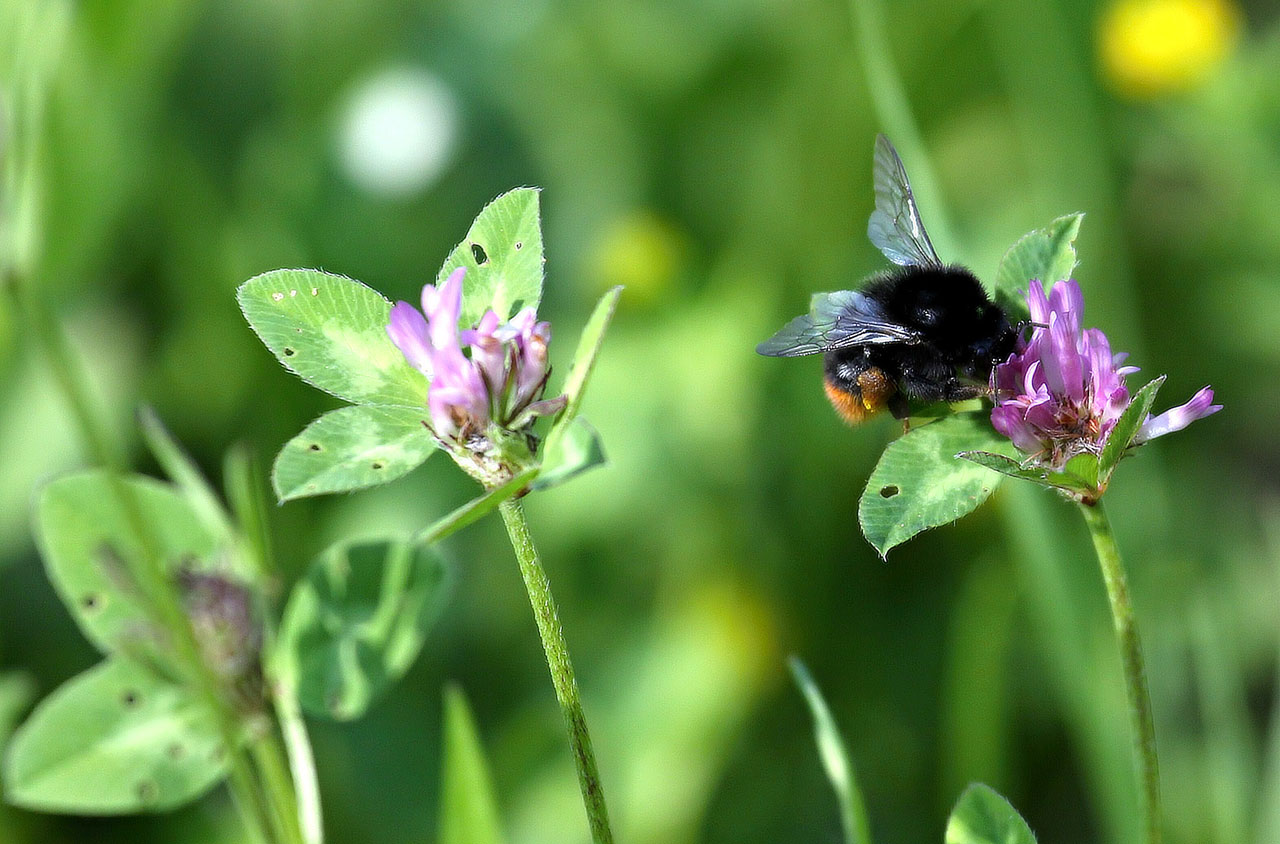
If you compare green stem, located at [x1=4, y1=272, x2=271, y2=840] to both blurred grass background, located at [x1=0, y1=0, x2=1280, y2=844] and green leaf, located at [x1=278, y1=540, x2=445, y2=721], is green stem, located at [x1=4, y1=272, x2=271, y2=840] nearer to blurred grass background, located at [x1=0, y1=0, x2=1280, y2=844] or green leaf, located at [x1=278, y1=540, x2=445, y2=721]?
green leaf, located at [x1=278, y1=540, x2=445, y2=721]

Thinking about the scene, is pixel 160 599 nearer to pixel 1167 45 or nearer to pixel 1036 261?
pixel 1036 261

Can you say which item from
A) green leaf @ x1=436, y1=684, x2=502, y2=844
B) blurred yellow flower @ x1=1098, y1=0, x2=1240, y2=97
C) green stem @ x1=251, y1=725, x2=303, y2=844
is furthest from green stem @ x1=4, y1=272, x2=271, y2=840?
blurred yellow flower @ x1=1098, y1=0, x2=1240, y2=97

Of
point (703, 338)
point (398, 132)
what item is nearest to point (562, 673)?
point (703, 338)

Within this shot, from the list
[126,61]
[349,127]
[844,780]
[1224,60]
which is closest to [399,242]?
[349,127]

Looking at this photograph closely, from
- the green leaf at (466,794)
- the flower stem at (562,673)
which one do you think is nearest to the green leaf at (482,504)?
the flower stem at (562,673)

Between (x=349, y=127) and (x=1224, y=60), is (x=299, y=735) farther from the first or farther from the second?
(x=1224, y=60)

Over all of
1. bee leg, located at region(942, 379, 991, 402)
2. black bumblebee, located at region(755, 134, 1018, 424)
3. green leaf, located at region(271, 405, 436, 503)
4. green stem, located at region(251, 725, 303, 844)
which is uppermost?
green leaf, located at region(271, 405, 436, 503)
